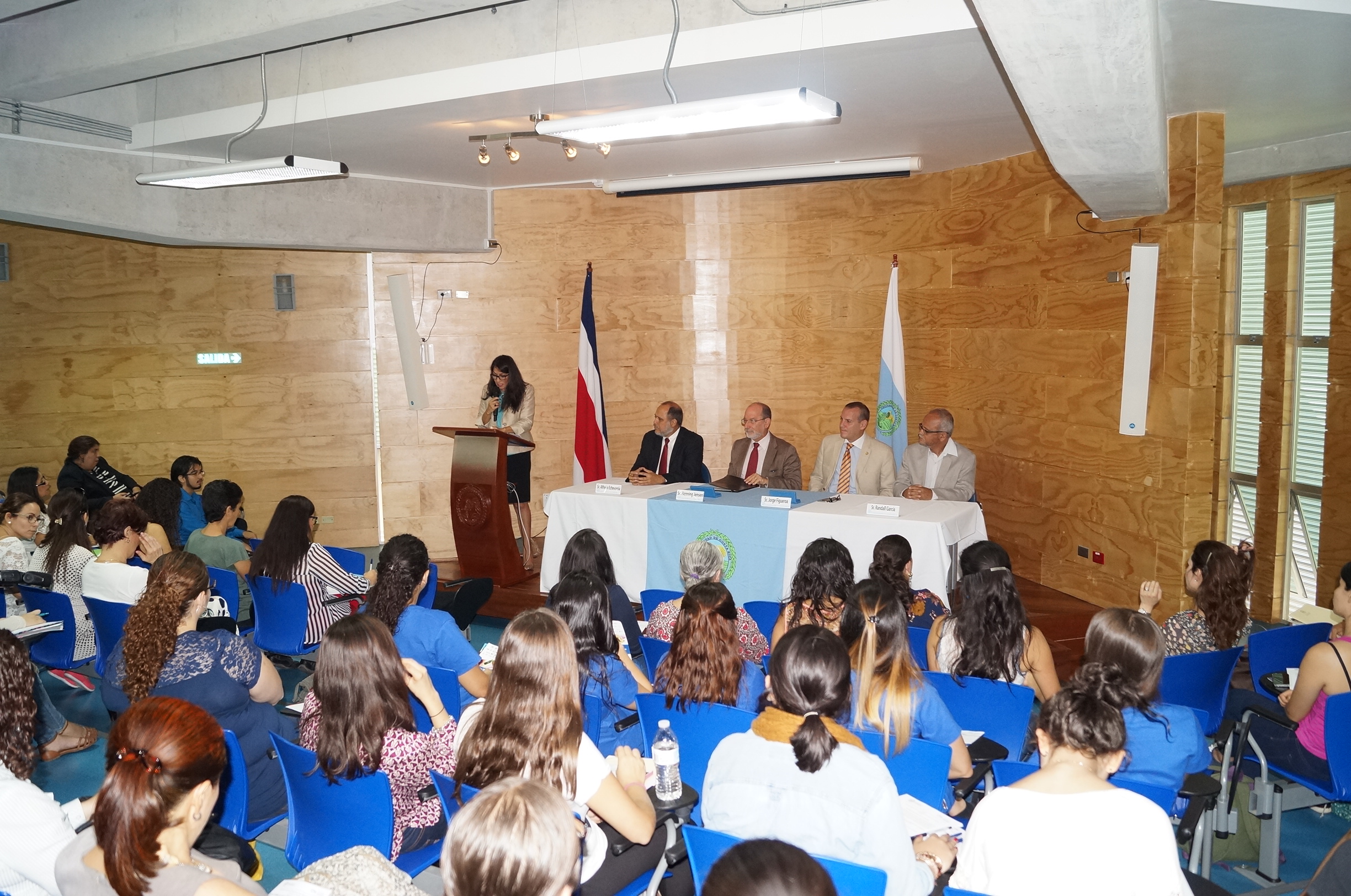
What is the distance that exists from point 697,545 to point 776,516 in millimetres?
1474

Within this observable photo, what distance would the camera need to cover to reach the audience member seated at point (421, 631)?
3482 millimetres

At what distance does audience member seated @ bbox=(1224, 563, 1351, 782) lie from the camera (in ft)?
10.2

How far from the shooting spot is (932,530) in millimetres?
5008

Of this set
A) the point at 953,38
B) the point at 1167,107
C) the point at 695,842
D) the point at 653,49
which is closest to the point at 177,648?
the point at 695,842

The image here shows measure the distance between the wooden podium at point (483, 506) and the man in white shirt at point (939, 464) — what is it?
Result: 268cm

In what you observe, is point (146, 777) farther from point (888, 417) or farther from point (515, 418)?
point (888, 417)

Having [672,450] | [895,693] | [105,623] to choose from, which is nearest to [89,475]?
[105,623]

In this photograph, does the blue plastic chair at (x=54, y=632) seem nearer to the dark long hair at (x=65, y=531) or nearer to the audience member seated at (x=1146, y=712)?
the dark long hair at (x=65, y=531)

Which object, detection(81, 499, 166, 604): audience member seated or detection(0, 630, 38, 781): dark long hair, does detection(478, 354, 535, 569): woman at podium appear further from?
detection(0, 630, 38, 781): dark long hair

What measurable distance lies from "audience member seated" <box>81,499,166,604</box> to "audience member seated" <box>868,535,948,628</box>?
10.6 ft

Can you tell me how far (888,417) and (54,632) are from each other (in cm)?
548

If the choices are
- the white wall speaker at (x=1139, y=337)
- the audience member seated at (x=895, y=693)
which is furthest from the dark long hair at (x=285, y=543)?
the white wall speaker at (x=1139, y=337)

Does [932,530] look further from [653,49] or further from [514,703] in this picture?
[514,703]

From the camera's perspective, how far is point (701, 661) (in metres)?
3.02
